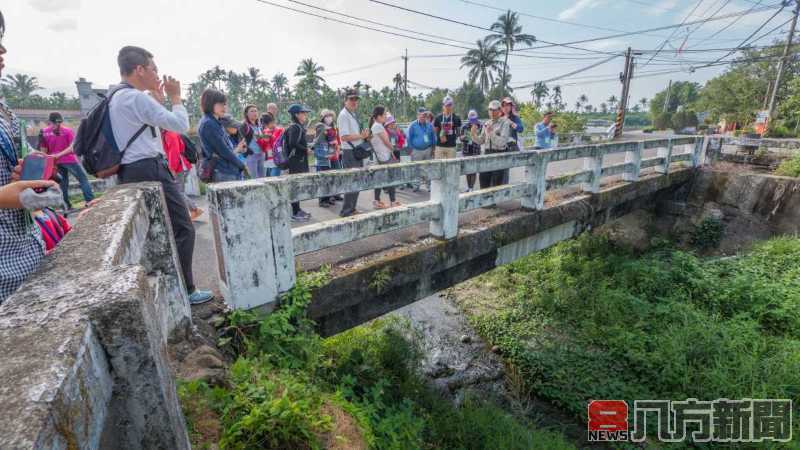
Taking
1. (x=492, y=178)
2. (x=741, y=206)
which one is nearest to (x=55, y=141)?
(x=492, y=178)

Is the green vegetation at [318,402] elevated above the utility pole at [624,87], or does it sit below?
below

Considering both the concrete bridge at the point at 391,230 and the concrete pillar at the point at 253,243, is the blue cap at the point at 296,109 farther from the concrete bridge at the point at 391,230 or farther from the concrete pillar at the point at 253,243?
the concrete pillar at the point at 253,243

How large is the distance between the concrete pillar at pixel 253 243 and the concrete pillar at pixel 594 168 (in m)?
4.93

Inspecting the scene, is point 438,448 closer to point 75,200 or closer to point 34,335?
point 34,335

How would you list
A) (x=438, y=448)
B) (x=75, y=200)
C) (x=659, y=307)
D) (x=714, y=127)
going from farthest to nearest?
(x=714, y=127) → (x=75, y=200) → (x=659, y=307) → (x=438, y=448)

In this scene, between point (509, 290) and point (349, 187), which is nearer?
point (349, 187)

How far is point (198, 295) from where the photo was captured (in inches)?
111

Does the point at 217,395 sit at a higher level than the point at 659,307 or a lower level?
higher

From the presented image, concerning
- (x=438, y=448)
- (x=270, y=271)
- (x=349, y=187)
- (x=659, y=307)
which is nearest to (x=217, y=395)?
(x=270, y=271)

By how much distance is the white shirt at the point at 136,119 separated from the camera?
249 centimetres

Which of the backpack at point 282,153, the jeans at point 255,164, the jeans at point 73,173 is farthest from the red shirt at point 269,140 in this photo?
the jeans at point 73,173

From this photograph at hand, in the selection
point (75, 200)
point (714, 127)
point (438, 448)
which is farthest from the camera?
point (714, 127)

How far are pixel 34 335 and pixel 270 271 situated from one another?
1792 millimetres

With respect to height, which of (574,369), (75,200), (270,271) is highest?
(270,271)
